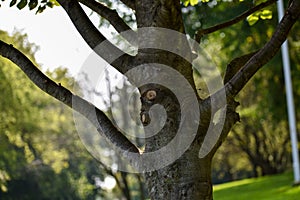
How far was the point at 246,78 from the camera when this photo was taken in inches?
133

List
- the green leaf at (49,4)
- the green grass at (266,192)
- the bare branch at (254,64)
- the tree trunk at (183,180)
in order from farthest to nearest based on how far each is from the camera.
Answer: the green grass at (266,192), the green leaf at (49,4), the bare branch at (254,64), the tree trunk at (183,180)

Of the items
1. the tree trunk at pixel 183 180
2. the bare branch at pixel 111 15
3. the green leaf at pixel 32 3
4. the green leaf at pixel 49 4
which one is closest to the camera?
the tree trunk at pixel 183 180

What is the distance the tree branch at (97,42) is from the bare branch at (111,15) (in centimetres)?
18

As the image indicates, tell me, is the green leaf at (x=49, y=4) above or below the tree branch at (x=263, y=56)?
above

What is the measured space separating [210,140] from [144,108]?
36cm

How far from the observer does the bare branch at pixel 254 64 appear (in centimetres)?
337

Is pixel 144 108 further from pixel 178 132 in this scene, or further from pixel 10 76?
pixel 10 76

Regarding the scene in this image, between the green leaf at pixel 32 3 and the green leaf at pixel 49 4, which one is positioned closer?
the green leaf at pixel 32 3

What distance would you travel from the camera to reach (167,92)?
134 inches

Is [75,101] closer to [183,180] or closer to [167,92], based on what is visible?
[167,92]

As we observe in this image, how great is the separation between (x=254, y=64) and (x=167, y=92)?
45 cm

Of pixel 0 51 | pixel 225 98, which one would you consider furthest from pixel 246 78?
pixel 0 51

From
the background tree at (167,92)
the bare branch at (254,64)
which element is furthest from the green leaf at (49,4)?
the bare branch at (254,64)

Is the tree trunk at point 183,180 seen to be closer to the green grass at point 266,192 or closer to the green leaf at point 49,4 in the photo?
the green leaf at point 49,4
